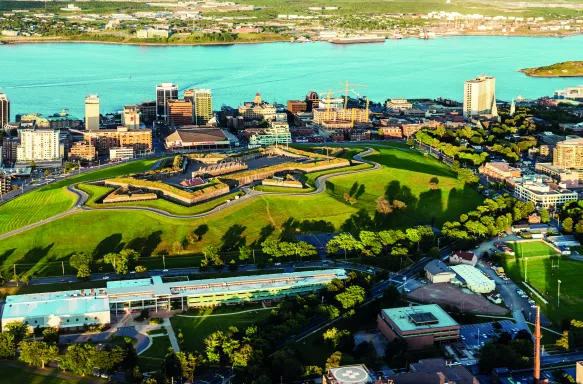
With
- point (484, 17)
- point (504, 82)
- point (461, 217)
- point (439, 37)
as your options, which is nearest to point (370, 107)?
point (504, 82)

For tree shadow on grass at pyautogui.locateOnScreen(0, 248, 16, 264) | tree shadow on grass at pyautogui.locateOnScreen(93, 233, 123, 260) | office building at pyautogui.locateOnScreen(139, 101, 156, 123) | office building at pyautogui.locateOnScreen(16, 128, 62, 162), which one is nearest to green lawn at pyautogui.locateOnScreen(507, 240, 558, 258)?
tree shadow on grass at pyautogui.locateOnScreen(93, 233, 123, 260)

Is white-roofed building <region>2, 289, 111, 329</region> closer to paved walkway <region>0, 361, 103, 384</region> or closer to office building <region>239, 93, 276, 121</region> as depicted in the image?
paved walkway <region>0, 361, 103, 384</region>

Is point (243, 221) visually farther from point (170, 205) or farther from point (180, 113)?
point (180, 113)

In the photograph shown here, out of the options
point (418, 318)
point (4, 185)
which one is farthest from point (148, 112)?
point (418, 318)

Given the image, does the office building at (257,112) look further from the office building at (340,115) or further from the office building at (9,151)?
the office building at (9,151)

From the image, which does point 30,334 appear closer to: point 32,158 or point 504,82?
point 32,158

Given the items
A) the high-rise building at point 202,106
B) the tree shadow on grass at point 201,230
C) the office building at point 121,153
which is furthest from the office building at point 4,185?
the high-rise building at point 202,106
